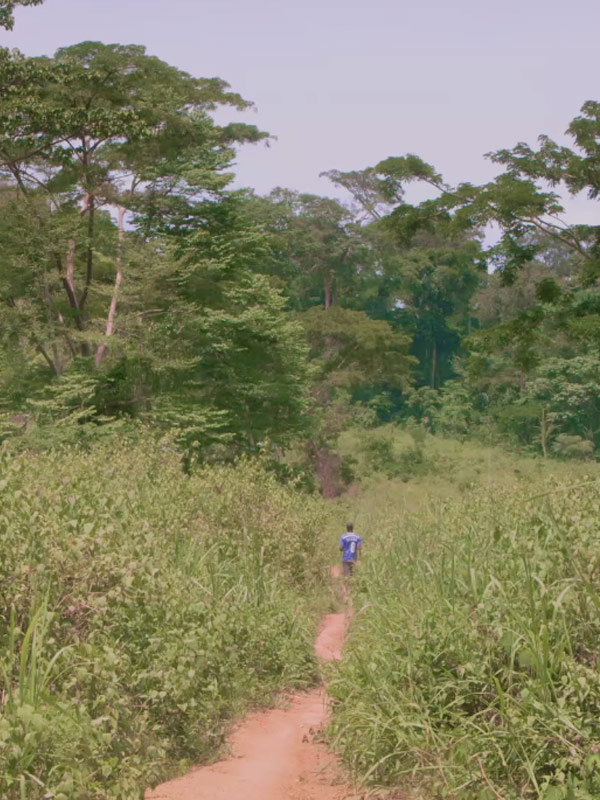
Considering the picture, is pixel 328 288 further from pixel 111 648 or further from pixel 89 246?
pixel 111 648

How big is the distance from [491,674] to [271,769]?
5.28 feet

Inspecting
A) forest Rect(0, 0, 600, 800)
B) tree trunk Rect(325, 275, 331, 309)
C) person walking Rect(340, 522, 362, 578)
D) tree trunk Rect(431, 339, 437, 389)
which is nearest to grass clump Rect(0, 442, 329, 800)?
forest Rect(0, 0, 600, 800)

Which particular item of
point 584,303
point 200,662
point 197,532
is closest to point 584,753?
point 200,662

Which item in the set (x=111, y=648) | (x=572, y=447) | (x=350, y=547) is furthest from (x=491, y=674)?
(x=572, y=447)

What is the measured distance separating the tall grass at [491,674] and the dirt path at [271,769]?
8.8 inches

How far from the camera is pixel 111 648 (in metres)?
5.31

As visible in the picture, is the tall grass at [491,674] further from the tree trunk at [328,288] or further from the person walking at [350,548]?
the tree trunk at [328,288]

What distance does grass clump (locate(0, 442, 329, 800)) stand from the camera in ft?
15.6

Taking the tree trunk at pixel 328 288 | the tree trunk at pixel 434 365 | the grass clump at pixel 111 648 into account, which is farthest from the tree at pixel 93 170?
the tree trunk at pixel 434 365

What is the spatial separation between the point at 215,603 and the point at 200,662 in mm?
1355

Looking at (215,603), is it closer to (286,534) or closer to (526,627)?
(526,627)

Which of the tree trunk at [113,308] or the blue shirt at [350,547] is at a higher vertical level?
the tree trunk at [113,308]

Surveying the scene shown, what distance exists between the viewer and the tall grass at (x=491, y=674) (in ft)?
15.7

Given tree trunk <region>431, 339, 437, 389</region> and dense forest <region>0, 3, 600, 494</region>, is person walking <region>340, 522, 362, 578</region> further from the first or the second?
tree trunk <region>431, 339, 437, 389</region>
